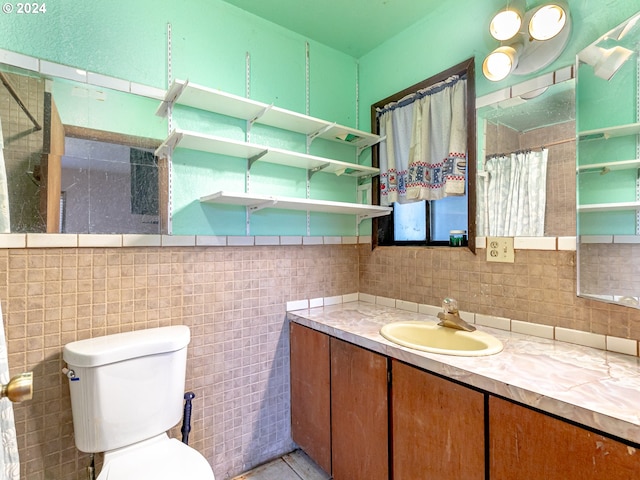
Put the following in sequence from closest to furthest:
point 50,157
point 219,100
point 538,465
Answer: point 538,465 < point 50,157 < point 219,100

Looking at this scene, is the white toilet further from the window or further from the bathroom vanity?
the window

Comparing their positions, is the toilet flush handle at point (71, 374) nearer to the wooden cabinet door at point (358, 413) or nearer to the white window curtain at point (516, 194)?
the wooden cabinet door at point (358, 413)

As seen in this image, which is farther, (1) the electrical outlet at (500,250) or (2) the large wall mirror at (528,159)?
(1) the electrical outlet at (500,250)

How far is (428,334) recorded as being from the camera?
156cm

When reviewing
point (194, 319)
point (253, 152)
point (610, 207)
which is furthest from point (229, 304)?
point (610, 207)

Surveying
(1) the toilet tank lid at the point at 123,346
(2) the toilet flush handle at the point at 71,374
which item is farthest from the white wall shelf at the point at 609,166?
(2) the toilet flush handle at the point at 71,374

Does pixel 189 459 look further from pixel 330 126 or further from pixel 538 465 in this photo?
pixel 330 126

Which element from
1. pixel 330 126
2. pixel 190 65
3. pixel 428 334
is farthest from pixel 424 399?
pixel 190 65

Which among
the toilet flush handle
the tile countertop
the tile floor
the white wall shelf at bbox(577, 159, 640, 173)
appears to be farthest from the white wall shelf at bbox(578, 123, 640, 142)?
the toilet flush handle

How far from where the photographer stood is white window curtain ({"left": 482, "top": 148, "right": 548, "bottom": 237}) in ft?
4.54

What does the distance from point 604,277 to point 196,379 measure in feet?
6.08

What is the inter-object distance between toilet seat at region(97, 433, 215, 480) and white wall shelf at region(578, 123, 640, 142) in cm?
192

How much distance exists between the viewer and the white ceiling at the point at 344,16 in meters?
1.70

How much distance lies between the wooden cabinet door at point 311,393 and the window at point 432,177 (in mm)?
820
